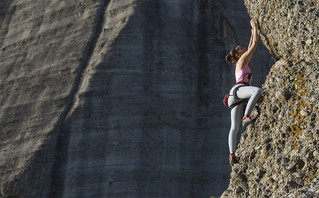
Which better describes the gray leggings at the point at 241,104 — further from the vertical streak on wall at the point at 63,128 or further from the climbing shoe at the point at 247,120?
the vertical streak on wall at the point at 63,128

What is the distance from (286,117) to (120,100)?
12653 mm

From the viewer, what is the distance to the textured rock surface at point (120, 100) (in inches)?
644

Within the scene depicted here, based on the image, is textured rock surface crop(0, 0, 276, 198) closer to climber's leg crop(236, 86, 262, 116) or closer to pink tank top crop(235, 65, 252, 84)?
pink tank top crop(235, 65, 252, 84)

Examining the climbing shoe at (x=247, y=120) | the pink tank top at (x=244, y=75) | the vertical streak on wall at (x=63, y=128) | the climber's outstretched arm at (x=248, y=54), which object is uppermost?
the climber's outstretched arm at (x=248, y=54)

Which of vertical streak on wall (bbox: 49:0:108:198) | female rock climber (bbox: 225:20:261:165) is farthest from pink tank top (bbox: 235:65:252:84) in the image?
vertical streak on wall (bbox: 49:0:108:198)

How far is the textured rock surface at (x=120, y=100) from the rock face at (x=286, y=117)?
450 inches

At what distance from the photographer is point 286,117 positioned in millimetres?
4492

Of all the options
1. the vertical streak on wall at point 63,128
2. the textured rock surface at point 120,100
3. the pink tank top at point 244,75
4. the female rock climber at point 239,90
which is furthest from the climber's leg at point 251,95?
the vertical streak on wall at point 63,128

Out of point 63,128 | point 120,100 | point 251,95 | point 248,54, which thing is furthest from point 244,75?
point 63,128

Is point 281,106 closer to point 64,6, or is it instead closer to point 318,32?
point 318,32

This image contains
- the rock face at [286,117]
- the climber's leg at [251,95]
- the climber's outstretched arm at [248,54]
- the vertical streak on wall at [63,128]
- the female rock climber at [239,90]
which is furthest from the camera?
A: the vertical streak on wall at [63,128]

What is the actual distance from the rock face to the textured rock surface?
37.5 ft

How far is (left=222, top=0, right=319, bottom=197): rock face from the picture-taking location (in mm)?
4125

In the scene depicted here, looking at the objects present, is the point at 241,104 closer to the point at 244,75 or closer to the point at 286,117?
the point at 244,75
